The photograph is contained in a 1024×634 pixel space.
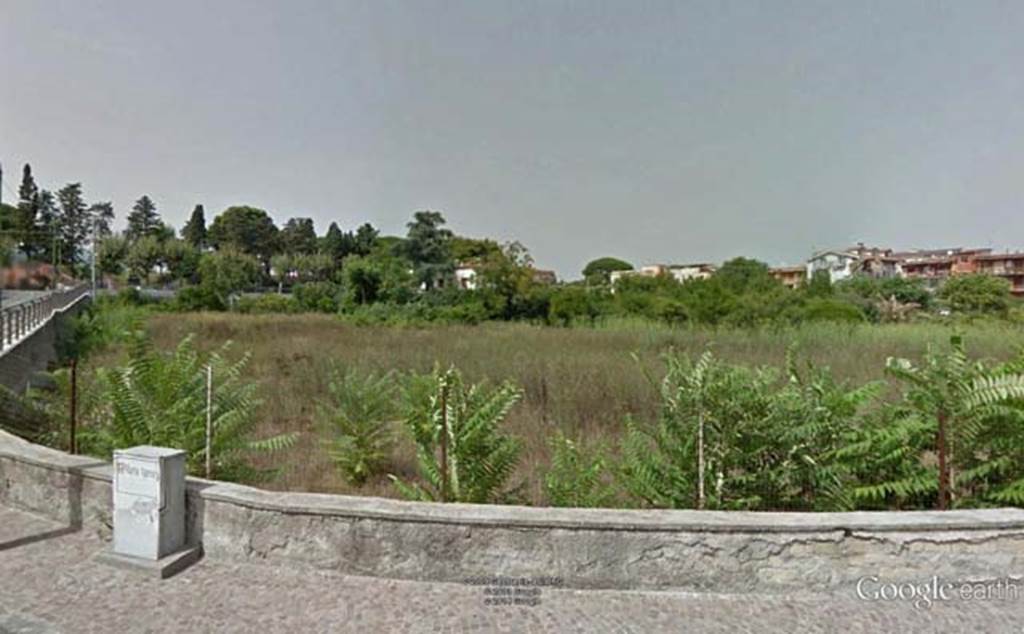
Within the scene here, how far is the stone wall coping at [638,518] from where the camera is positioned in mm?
3377

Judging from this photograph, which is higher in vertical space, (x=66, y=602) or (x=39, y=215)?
(x=39, y=215)

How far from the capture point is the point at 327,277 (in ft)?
240

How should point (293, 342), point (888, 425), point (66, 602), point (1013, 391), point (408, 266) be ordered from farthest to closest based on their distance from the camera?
point (408, 266), point (293, 342), point (888, 425), point (1013, 391), point (66, 602)

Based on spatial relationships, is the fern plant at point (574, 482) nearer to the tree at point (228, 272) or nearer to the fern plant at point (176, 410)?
the fern plant at point (176, 410)

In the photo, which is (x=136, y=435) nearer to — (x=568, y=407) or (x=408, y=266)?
(x=568, y=407)

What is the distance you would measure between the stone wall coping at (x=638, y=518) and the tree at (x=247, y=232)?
91142 mm

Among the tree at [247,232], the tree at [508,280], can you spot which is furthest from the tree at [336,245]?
the tree at [508,280]

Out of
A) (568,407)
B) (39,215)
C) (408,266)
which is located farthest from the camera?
(39,215)

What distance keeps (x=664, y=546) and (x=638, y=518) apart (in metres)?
0.21

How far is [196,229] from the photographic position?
87625 millimetres

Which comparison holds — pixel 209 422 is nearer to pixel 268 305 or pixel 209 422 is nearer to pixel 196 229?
pixel 268 305

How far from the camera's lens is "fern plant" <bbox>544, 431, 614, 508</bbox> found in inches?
176

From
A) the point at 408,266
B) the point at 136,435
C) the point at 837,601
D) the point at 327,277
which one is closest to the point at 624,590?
the point at 837,601

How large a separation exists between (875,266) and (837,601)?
9642cm
